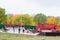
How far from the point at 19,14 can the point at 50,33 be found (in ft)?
A: 3.04

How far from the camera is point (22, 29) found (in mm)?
2889

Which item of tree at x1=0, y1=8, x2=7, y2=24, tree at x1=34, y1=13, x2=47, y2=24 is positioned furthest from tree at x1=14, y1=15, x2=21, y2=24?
tree at x1=34, y1=13, x2=47, y2=24

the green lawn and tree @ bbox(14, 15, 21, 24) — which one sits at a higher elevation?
tree @ bbox(14, 15, 21, 24)

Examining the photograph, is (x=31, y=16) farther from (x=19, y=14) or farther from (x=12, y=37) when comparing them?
(x=12, y=37)

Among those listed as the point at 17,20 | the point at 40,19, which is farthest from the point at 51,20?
the point at 17,20

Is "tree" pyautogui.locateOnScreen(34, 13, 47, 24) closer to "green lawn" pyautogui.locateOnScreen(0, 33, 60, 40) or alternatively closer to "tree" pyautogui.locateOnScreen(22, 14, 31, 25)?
"tree" pyautogui.locateOnScreen(22, 14, 31, 25)

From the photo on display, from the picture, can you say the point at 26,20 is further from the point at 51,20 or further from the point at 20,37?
the point at 51,20

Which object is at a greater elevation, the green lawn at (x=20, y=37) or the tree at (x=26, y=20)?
the tree at (x=26, y=20)

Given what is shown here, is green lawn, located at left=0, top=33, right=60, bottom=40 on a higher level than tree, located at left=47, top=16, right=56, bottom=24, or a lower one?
lower

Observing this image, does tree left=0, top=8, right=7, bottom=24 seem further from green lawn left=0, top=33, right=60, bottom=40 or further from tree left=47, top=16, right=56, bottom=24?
tree left=47, top=16, right=56, bottom=24

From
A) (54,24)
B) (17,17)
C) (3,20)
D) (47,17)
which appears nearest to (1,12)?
(3,20)

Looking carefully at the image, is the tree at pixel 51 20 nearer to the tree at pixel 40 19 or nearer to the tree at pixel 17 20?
the tree at pixel 40 19

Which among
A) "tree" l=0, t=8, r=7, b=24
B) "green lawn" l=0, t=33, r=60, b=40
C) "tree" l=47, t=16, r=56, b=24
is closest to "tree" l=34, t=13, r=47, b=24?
"tree" l=47, t=16, r=56, b=24

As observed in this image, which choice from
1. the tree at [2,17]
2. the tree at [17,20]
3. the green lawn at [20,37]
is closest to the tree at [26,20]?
the tree at [17,20]
